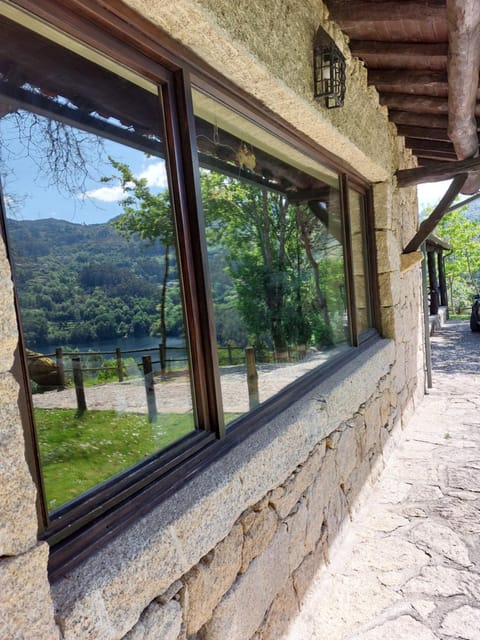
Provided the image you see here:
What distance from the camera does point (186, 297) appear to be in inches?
58.9

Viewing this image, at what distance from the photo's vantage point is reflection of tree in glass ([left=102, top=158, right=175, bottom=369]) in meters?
1.32

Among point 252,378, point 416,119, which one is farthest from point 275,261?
point 416,119

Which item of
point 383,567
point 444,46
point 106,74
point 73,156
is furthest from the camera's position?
point 444,46

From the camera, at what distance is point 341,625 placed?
182cm

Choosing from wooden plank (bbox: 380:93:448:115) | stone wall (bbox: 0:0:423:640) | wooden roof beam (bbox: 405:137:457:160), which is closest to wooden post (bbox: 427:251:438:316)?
wooden roof beam (bbox: 405:137:457:160)

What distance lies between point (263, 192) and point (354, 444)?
5.06 ft

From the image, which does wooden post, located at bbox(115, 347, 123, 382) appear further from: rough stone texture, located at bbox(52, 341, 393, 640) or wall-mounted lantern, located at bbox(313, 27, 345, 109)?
wall-mounted lantern, located at bbox(313, 27, 345, 109)

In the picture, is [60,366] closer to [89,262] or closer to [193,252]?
[89,262]

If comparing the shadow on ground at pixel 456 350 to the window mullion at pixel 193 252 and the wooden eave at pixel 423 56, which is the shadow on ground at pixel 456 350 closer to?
the wooden eave at pixel 423 56

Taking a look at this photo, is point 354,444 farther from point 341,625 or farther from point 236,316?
point 236,316

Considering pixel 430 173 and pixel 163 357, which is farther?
pixel 430 173

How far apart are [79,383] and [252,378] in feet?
3.07

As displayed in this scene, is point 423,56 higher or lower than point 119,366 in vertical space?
higher

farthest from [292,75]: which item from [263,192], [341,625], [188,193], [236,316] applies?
[341,625]
